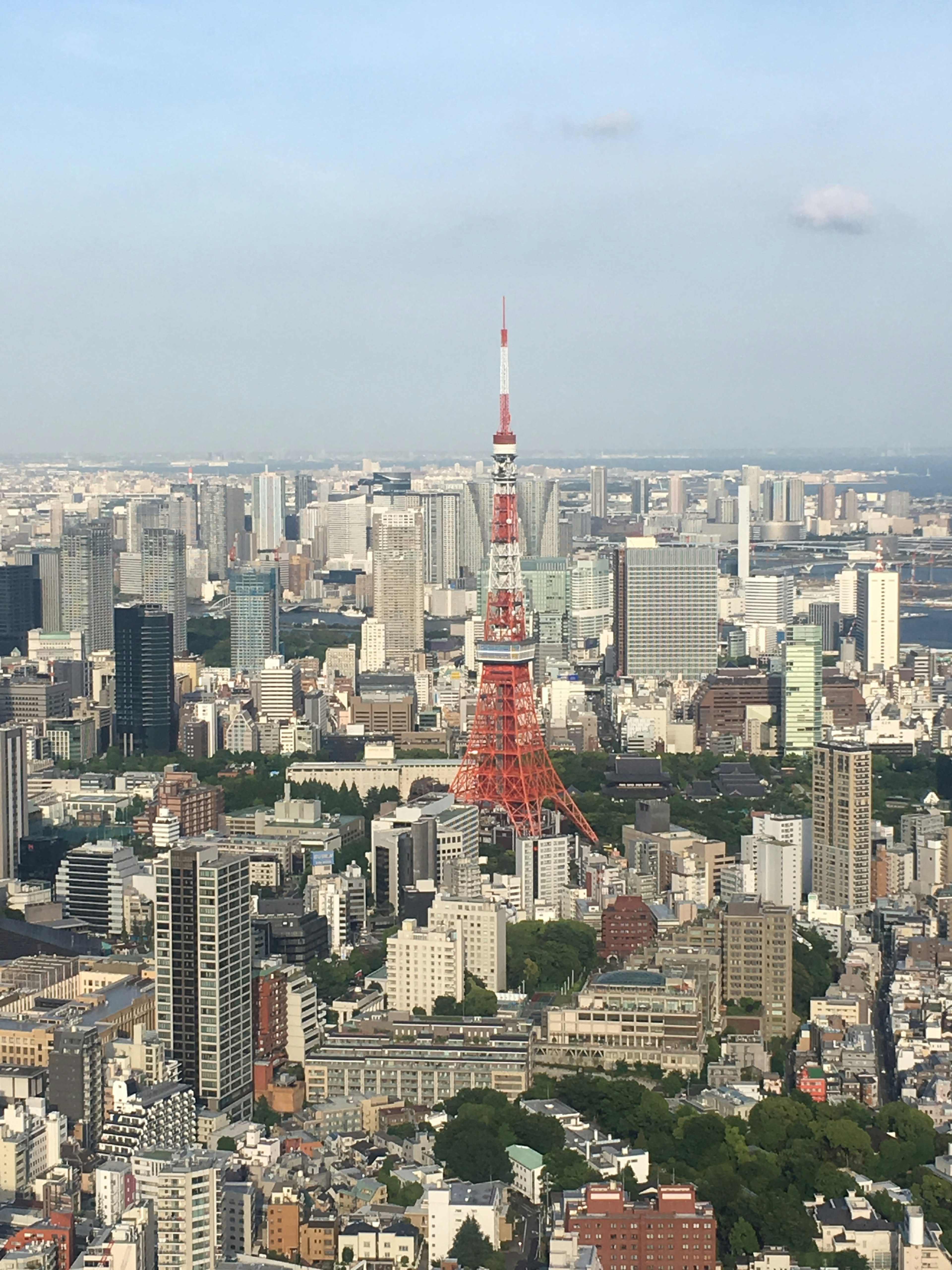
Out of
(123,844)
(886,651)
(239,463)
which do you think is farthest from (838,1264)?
(239,463)

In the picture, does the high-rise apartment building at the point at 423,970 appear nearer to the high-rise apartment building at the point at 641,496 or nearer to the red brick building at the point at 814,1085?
the red brick building at the point at 814,1085

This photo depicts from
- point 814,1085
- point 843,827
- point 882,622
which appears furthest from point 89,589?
point 814,1085

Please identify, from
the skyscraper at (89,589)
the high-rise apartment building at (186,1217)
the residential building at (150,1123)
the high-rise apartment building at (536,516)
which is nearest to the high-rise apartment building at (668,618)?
the skyscraper at (89,589)

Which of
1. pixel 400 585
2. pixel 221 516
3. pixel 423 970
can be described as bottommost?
pixel 423 970

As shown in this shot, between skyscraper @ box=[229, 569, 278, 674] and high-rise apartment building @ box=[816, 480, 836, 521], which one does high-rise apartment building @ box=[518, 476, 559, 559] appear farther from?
high-rise apartment building @ box=[816, 480, 836, 521]

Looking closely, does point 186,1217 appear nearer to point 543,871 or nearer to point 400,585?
point 543,871

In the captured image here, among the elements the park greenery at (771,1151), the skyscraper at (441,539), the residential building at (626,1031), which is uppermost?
the skyscraper at (441,539)

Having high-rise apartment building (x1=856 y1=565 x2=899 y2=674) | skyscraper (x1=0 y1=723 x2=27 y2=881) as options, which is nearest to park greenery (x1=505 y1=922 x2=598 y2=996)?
skyscraper (x1=0 y1=723 x2=27 y2=881)
